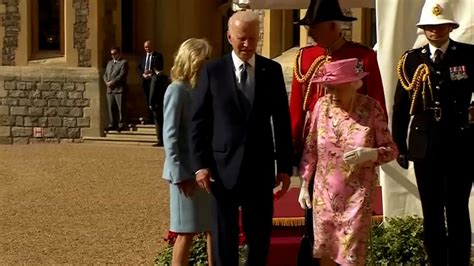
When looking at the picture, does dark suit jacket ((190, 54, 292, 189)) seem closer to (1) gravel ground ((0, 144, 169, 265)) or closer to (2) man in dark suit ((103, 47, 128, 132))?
(1) gravel ground ((0, 144, 169, 265))

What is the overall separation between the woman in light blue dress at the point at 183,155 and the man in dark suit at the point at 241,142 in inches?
20.4

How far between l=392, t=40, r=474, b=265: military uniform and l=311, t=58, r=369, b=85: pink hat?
0.61 meters

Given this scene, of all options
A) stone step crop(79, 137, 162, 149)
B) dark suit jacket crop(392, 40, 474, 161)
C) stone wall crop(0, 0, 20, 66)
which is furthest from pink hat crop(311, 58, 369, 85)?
stone wall crop(0, 0, 20, 66)

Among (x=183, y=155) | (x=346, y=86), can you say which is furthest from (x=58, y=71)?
(x=346, y=86)

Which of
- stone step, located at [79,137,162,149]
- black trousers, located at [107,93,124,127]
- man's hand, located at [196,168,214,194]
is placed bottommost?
stone step, located at [79,137,162,149]

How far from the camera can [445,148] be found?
15.4 ft

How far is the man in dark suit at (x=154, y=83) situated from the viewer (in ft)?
50.4

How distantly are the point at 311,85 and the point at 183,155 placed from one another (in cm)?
91

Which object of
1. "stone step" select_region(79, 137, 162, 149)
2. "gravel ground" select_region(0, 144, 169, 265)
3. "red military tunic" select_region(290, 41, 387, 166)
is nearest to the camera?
"red military tunic" select_region(290, 41, 387, 166)

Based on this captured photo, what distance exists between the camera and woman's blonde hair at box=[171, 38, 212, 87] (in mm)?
4898

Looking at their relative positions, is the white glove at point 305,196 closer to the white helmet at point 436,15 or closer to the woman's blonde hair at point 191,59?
the woman's blonde hair at point 191,59

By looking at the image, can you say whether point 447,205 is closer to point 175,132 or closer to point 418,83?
point 418,83

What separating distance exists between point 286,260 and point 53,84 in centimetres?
1213

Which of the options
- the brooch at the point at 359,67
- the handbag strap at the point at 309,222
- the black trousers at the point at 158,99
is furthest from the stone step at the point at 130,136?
the brooch at the point at 359,67
